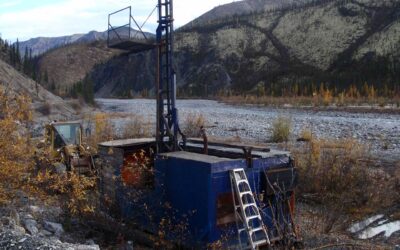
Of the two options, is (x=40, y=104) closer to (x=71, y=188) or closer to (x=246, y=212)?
(x=71, y=188)

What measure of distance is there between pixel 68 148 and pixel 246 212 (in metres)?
7.43

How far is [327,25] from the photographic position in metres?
80.8

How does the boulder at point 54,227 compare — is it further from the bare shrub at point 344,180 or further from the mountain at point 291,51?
the mountain at point 291,51

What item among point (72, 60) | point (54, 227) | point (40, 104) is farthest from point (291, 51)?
point (72, 60)

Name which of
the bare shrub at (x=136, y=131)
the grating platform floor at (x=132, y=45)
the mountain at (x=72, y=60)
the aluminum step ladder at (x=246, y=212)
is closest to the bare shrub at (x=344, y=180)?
the aluminum step ladder at (x=246, y=212)

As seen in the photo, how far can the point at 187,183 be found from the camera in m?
8.30

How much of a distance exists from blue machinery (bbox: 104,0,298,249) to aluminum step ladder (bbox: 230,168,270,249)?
22mm

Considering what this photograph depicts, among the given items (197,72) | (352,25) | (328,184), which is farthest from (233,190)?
(197,72)

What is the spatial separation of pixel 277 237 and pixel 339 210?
2.56m

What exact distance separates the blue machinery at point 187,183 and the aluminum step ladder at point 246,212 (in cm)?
2

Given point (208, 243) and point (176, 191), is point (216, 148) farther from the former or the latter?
point (208, 243)

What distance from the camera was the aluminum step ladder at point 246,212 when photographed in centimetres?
791

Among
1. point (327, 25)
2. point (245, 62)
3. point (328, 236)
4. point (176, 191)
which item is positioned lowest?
point (328, 236)

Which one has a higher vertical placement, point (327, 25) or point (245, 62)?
point (327, 25)
